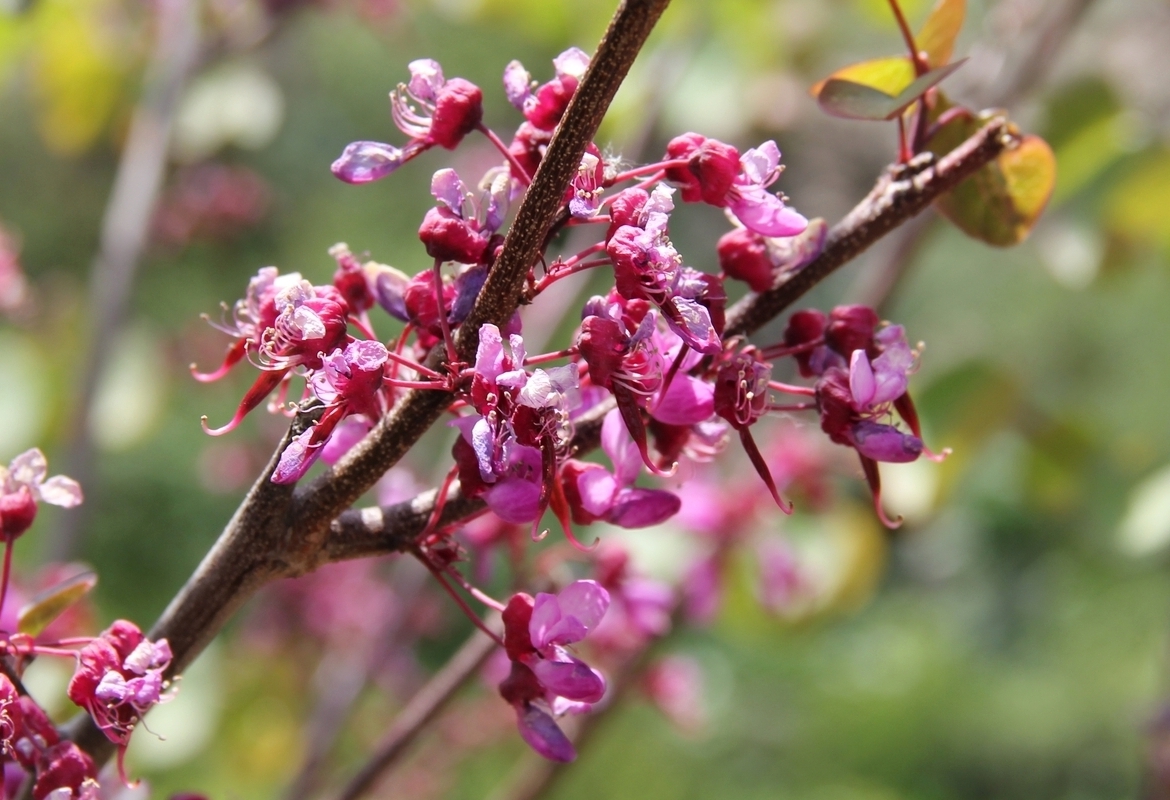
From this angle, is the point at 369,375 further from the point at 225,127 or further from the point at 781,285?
the point at 225,127

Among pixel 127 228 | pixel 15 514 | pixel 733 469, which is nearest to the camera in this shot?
pixel 15 514

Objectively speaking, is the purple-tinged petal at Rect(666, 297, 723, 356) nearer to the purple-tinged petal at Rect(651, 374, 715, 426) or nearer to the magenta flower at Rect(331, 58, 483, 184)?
the purple-tinged petal at Rect(651, 374, 715, 426)

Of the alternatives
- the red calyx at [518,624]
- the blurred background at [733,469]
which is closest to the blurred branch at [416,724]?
the blurred background at [733,469]

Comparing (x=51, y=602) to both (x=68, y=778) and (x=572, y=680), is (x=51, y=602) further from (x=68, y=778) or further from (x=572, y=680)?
(x=572, y=680)

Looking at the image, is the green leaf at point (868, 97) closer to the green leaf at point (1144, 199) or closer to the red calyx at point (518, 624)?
the red calyx at point (518, 624)

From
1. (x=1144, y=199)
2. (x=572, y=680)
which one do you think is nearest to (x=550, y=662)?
(x=572, y=680)

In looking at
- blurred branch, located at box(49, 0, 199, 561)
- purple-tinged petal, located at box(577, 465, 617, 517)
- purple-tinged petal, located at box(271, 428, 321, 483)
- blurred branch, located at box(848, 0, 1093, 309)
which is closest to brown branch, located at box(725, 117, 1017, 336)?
purple-tinged petal, located at box(577, 465, 617, 517)

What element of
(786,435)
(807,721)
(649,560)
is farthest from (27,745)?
(807,721)
